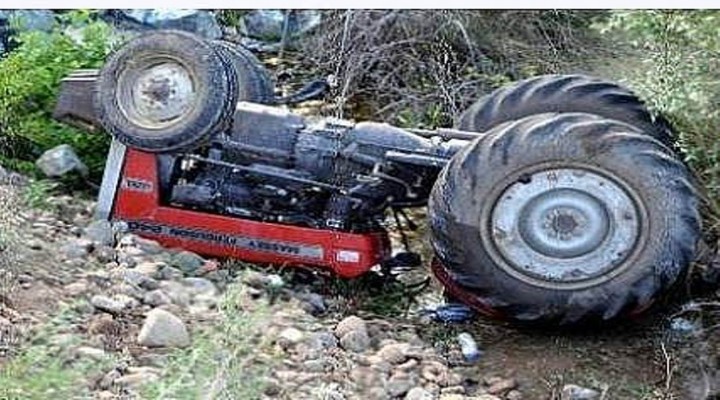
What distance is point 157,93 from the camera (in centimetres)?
545

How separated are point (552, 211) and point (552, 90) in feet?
3.13

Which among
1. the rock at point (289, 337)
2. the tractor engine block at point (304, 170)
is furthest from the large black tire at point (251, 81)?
the rock at point (289, 337)

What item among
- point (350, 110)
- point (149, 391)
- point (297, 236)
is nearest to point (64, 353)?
point (149, 391)

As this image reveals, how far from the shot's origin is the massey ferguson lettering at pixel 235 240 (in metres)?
5.36

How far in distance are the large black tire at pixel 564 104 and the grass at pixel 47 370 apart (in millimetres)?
2202

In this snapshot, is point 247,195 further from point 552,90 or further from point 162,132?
point 552,90

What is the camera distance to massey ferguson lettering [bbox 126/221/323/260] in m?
5.36

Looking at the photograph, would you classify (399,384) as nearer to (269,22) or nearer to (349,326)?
(349,326)

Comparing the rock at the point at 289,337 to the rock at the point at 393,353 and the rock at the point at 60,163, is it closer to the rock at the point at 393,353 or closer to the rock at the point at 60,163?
the rock at the point at 393,353

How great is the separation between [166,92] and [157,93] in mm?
38

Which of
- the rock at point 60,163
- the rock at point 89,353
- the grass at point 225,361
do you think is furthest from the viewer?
the rock at point 60,163

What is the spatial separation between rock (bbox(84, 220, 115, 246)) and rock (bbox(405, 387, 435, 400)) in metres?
1.51

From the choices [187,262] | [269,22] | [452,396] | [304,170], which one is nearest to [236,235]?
[187,262]

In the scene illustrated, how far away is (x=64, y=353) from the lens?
397cm
